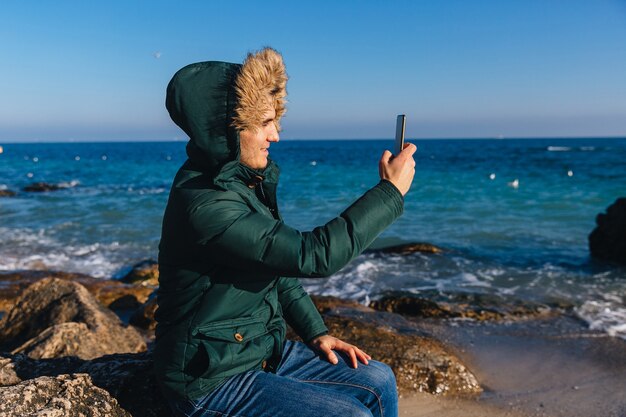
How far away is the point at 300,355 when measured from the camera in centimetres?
282

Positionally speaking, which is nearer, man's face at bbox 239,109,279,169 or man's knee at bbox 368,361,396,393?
man's face at bbox 239,109,279,169

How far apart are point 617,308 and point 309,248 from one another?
7690mm

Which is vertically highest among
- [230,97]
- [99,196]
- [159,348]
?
[230,97]

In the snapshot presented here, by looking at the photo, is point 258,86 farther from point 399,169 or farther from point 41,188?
point 41,188

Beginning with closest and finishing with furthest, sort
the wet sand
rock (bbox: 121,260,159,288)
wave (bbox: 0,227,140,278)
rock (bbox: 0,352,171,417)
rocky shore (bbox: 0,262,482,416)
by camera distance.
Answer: rocky shore (bbox: 0,262,482,416)
rock (bbox: 0,352,171,417)
the wet sand
rock (bbox: 121,260,159,288)
wave (bbox: 0,227,140,278)

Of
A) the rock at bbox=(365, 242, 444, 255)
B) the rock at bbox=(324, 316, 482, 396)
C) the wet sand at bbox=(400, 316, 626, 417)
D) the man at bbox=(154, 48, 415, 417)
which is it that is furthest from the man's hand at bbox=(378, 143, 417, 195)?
the rock at bbox=(365, 242, 444, 255)

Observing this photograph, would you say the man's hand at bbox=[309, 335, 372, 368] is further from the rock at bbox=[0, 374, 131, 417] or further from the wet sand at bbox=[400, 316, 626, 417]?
the wet sand at bbox=[400, 316, 626, 417]

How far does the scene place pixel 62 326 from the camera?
4.61m

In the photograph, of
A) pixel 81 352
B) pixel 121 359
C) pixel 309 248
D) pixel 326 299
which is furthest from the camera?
pixel 326 299

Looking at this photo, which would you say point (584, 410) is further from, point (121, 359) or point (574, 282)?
point (574, 282)

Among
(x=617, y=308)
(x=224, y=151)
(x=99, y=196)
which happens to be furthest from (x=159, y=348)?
(x=99, y=196)

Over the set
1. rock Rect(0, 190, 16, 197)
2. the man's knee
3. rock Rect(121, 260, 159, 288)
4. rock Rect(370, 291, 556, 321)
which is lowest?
rock Rect(0, 190, 16, 197)

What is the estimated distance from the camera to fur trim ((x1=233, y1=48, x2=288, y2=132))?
2.29m

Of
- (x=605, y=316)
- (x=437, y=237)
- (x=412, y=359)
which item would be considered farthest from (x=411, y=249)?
(x=412, y=359)
